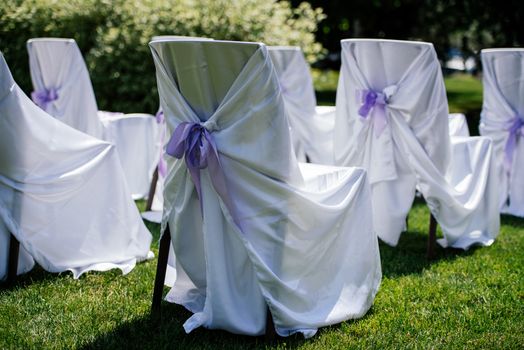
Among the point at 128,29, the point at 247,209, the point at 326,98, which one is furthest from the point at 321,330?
the point at 326,98

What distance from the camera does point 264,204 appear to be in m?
3.49

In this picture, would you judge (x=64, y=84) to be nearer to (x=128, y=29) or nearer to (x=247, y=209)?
(x=247, y=209)

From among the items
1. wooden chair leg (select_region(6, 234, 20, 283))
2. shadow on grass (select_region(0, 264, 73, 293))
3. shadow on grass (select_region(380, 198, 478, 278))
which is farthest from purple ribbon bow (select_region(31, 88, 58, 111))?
shadow on grass (select_region(380, 198, 478, 278))

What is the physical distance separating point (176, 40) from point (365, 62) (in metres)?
2.20

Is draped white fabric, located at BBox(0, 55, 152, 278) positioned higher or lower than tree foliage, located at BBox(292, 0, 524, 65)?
higher

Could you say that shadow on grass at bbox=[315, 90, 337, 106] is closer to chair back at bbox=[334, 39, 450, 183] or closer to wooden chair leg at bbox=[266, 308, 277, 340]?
chair back at bbox=[334, 39, 450, 183]

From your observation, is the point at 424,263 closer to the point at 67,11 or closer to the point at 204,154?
the point at 204,154

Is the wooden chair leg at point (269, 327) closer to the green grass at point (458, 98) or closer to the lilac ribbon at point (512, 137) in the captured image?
the lilac ribbon at point (512, 137)

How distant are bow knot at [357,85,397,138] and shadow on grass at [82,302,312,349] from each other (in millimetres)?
2163

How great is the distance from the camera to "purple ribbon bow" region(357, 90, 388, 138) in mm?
5223

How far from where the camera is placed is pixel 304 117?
292 inches

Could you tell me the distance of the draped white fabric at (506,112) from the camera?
23.0 ft

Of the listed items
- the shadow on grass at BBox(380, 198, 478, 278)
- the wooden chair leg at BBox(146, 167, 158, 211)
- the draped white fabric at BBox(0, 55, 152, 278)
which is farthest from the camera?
the wooden chair leg at BBox(146, 167, 158, 211)

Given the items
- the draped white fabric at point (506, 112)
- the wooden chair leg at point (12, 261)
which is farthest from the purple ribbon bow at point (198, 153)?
the draped white fabric at point (506, 112)
